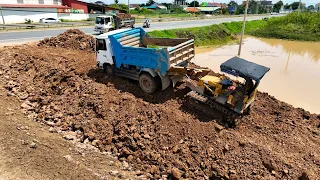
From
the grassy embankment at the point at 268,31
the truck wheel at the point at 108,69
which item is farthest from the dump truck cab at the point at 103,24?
the truck wheel at the point at 108,69

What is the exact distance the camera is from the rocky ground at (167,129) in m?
6.09

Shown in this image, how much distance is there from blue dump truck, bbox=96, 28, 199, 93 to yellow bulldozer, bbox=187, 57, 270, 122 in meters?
0.91

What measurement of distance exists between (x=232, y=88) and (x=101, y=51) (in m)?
5.57

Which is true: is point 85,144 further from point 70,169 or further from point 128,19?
point 128,19

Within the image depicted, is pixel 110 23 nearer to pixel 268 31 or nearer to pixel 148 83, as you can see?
pixel 148 83

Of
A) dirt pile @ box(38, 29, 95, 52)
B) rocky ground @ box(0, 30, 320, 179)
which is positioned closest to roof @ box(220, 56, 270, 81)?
rocky ground @ box(0, 30, 320, 179)

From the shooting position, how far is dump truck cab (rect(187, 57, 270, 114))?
6.88 m

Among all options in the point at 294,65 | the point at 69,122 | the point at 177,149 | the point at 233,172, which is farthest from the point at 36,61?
the point at 294,65

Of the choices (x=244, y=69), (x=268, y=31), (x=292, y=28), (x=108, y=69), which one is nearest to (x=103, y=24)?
(x=108, y=69)

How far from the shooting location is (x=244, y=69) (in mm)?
6883

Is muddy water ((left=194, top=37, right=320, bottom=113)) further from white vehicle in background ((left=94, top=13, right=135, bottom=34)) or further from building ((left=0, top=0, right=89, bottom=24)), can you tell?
building ((left=0, top=0, right=89, bottom=24))

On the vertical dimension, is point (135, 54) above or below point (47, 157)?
above

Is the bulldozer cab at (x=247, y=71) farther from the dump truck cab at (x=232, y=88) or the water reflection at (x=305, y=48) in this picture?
the water reflection at (x=305, y=48)

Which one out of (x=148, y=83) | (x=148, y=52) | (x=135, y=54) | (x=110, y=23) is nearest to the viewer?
(x=148, y=52)
